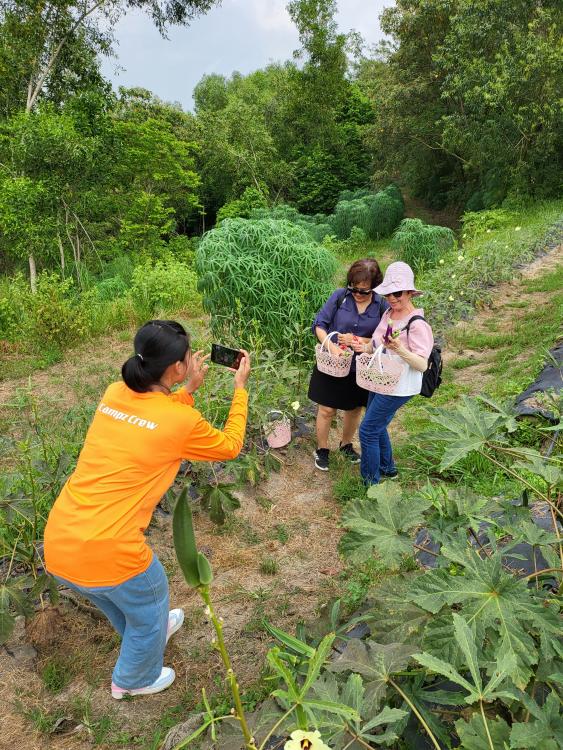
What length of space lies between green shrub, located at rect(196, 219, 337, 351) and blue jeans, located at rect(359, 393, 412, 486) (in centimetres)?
141

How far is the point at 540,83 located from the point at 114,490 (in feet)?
44.8

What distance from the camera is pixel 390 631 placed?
1184mm

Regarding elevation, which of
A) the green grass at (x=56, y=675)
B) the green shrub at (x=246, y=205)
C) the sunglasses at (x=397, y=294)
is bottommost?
the green grass at (x=56, y=675)

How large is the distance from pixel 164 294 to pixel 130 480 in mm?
5399

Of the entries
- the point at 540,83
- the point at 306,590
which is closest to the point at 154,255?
the point at 540,83

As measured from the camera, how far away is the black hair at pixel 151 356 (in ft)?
5.26

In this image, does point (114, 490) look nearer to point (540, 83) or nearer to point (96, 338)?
point (96, 338)

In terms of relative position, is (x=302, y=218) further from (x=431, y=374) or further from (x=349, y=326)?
(x=431, y=374)

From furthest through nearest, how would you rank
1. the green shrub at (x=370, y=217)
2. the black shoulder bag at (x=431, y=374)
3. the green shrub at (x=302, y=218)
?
the green shrub at (x=370, y=217) → the green shrub at (x=302, y=218) → the black shoulder bag at (x=431, y=374)

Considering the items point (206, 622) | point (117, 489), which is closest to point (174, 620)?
point (206, 622)

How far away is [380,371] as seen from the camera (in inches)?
99.5

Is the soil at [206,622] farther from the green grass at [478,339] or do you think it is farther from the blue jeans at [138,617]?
the green grass at [478,339]

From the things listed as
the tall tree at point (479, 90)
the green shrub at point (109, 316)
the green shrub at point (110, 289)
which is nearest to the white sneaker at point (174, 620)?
the green shrub at point (109, 316)

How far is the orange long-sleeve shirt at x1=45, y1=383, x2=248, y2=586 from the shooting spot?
1.55 metres
